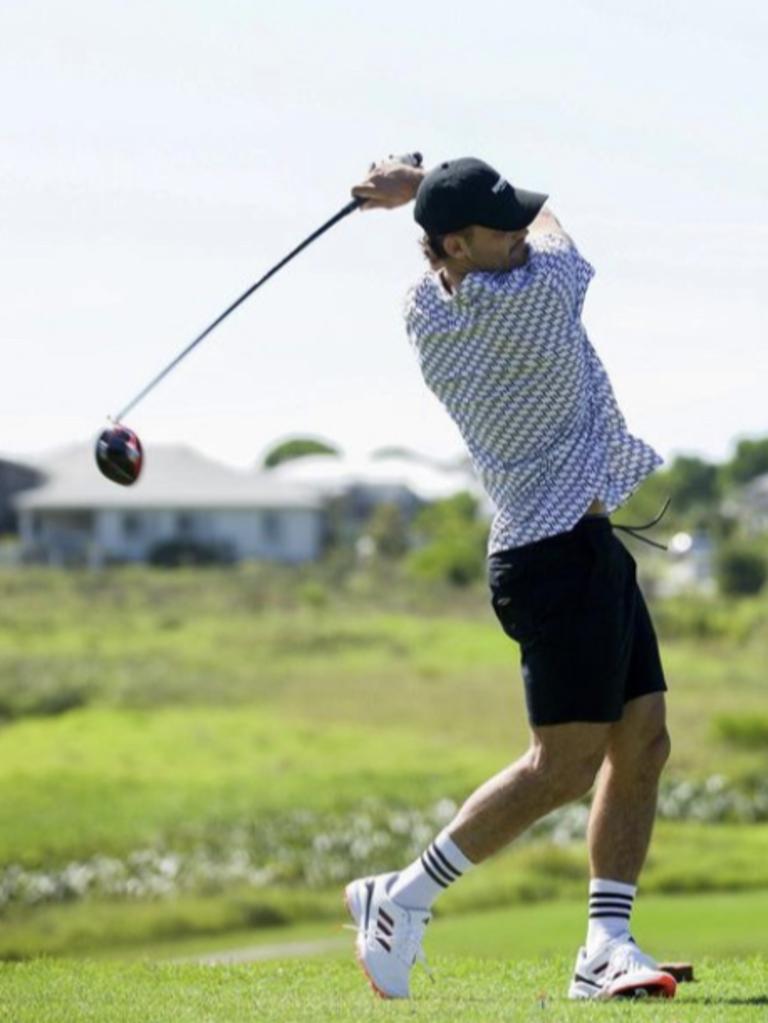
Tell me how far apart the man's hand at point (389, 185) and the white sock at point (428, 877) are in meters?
1.48

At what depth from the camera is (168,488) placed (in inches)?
2931

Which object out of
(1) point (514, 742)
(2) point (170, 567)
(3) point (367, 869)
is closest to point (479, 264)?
(3) point (367, 869)

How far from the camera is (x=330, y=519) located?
78.2 meters

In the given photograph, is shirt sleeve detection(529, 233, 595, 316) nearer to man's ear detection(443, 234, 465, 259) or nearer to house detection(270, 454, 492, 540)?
man's ear detection(443, 234, 465, 259)

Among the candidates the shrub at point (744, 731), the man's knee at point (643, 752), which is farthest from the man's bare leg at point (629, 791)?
the shrub at point (744, 731)

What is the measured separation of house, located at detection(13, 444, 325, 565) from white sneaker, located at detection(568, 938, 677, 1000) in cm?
6661

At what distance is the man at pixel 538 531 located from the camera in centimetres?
543

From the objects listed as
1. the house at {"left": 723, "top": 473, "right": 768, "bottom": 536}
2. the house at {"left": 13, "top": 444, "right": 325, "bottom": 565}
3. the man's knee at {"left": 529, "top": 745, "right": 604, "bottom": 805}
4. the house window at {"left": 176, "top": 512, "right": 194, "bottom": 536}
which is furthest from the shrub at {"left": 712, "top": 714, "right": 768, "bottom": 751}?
the house at {"left": 723, "top": 473, "right": 768, "bottom": 536}

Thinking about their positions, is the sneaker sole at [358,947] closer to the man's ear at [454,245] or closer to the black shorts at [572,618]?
the black shorts at [572,618]

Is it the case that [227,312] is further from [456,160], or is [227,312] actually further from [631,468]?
[631,468]

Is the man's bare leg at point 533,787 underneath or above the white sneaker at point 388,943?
above

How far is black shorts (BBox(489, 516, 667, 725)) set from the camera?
541 centimetres

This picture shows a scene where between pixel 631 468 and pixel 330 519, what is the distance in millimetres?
72749

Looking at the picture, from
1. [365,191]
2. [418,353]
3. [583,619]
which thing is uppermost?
[365,191]
